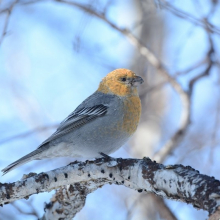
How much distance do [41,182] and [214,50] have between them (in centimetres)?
338

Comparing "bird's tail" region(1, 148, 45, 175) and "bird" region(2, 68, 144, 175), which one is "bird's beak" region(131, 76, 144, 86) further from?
"bird's tail" region(1, 148, 45, 175)

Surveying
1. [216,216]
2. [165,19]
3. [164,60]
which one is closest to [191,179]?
[216,216]

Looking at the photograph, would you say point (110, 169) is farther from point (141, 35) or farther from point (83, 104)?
point (141, 35)

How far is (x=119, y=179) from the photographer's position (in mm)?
3611

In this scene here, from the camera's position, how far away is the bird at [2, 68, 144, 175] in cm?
476

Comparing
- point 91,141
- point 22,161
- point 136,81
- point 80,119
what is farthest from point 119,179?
point 136,81

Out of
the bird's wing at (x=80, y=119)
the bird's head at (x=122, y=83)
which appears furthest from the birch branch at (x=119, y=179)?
the bird's head at (x=122, y=83)

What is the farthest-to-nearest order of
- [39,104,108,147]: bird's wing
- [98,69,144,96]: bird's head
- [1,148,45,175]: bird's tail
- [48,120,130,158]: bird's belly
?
[98,69,144,96]: bird's head, [39,104,108,147]: bird's wing, [48,120,130,158]: bird's belly, [1,148,45,175]: bird's tail

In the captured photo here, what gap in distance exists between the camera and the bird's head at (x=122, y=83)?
527cm

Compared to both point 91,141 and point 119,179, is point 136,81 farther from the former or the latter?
point 119,179

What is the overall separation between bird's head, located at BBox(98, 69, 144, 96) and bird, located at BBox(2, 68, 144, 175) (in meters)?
0.04

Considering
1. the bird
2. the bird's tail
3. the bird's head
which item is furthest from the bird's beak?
the bird's tail

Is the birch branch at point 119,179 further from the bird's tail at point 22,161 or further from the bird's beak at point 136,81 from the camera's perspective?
the bird's beak at point 136,81

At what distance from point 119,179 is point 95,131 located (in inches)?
50.0
